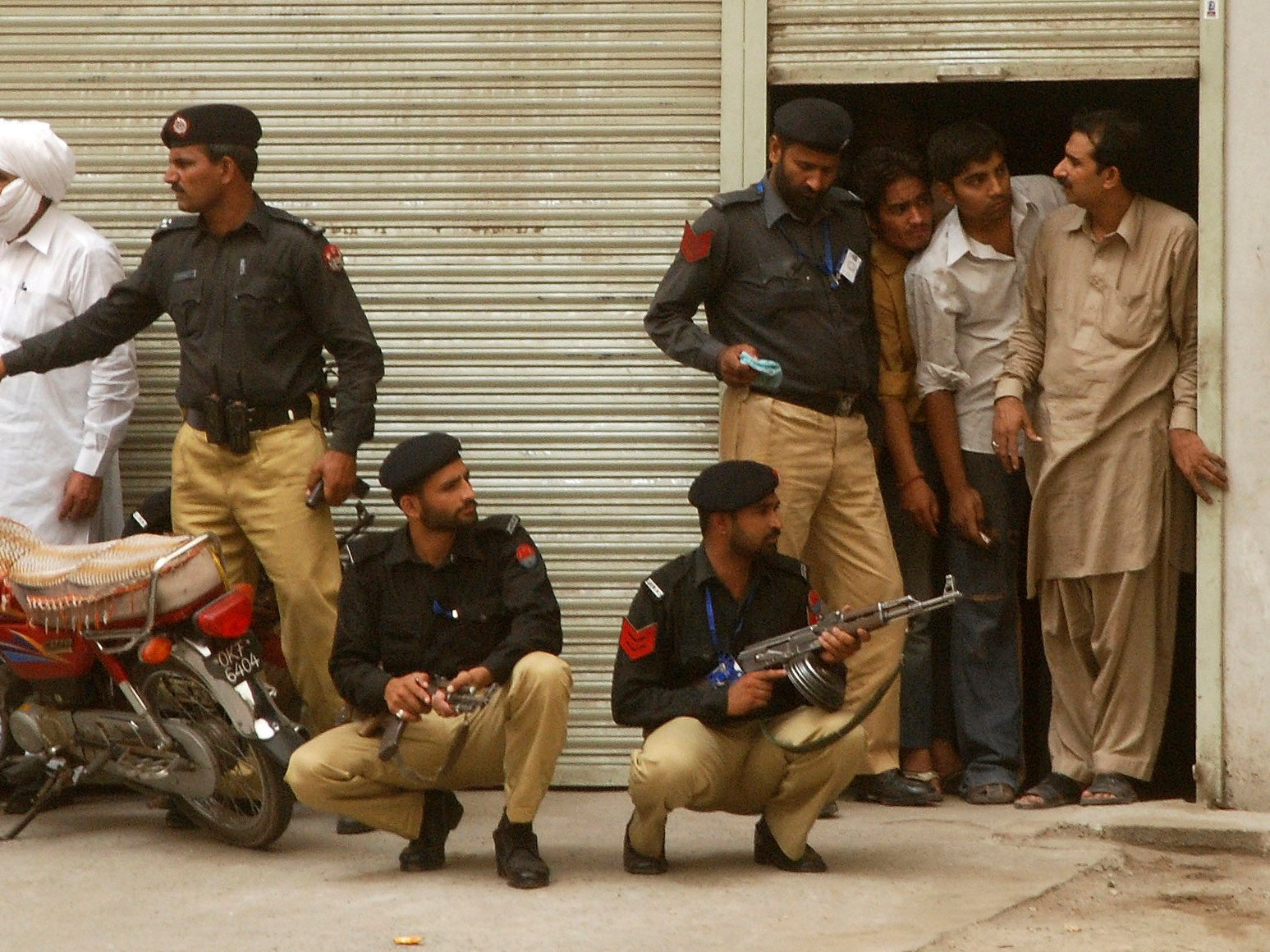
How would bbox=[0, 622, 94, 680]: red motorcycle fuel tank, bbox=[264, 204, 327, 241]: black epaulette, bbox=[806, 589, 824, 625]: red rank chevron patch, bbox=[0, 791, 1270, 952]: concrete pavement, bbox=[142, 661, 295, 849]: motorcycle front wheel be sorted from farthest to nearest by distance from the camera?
bbox=[264, 204, 327, 241]: black epaulette → bbox=[0, 622, 94, 680]: red motorcycle fuel tank → bbox=[142, 661, 295, 849]: motorcycle front wheel → bbox=[806, 589, 824, 625]: red rank chevron patch → bbox=[0, 791, 1270, 952]: concrete pavement

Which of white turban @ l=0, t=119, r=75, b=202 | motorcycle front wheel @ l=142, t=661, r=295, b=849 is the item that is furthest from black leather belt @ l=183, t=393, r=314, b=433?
white turban @ l=0, t=119, r=75, b=202

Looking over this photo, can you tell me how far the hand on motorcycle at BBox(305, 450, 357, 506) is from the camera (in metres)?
5.41

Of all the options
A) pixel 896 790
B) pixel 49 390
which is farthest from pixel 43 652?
pixel 896 790

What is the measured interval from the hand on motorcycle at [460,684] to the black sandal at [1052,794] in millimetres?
1841

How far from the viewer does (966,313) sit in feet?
19.4

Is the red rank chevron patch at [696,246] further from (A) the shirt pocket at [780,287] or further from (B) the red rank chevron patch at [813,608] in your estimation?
(B) the red rank chevron patch at [813,608]

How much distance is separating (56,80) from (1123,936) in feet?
13.6

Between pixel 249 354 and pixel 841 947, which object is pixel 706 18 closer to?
pixel 249 354

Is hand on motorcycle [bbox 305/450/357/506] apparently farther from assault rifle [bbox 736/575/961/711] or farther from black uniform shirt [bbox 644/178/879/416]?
assault rifle [bbox 736/575/961/711]

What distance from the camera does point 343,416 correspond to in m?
5.46

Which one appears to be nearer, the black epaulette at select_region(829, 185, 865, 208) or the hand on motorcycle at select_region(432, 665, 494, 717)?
the hand on motorcycle at select_region(432, 665, 494, 717)

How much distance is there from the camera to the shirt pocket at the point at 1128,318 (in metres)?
5.63

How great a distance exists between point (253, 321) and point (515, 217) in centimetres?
96

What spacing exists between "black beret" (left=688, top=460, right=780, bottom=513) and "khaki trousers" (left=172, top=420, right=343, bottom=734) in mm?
1195
